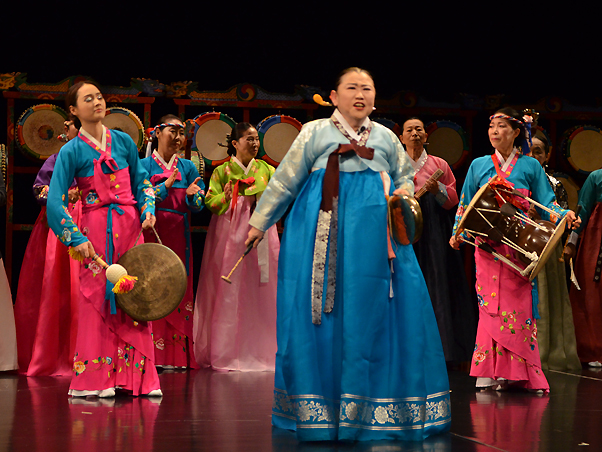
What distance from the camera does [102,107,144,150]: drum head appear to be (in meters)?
5.52

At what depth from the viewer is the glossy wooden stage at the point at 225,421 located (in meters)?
2.55

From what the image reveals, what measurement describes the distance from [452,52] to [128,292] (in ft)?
12.5

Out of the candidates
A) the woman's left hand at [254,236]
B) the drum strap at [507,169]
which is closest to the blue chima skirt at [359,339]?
the woman's left hand at [254,236]

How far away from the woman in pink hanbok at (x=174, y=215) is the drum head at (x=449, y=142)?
2044 millimetres

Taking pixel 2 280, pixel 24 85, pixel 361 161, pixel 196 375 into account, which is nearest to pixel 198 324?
pixel 196 375

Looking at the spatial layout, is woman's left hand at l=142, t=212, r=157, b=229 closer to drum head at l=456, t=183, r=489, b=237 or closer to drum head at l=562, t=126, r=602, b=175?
drum head at l=456, t=183, r=489, b=237

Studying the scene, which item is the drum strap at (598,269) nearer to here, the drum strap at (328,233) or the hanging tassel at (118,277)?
the drum strap at (328,233)

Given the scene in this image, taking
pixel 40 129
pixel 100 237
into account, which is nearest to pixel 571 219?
pixel 100 237

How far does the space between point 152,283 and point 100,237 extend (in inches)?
13.9

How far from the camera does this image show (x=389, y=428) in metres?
2.63

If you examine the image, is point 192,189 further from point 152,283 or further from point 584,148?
point 584,148

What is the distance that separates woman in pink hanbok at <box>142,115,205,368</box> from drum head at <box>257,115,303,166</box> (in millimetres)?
801

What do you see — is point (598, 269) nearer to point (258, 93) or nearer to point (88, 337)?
point (258, 93)

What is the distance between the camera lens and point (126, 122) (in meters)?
5.54
